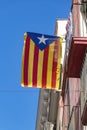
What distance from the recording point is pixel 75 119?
1684 centimetres

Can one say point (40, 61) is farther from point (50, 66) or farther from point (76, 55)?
point (76, 55)

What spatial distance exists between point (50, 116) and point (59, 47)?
1039cm

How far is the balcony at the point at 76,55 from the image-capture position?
13.2 meters

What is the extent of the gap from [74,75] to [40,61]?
11.5ft

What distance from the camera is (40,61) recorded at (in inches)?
703

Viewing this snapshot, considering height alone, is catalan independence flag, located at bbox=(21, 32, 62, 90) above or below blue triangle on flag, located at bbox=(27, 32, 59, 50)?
below

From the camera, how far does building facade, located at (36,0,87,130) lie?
1320cm

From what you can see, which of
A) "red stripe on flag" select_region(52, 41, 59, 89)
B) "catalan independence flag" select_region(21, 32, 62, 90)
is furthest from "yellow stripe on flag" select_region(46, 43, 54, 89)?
"red stripe on flag" select_region(52, 41, 59, 89)

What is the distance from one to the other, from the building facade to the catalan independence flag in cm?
41

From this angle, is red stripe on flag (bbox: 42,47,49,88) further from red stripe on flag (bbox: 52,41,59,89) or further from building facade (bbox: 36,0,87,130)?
building facade (bbox: 36,0,87,130)

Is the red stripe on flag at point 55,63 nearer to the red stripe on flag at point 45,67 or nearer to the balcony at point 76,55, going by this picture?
the red stripe on flag at point 45,67

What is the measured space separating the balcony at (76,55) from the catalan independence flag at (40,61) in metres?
3.46

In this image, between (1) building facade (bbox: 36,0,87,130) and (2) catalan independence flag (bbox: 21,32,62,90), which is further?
(2) catalan independence flag (bbox: 21,32,62,90)

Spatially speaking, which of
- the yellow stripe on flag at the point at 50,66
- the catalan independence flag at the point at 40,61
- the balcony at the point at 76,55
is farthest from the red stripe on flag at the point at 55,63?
the balcony at the point at 76,55
